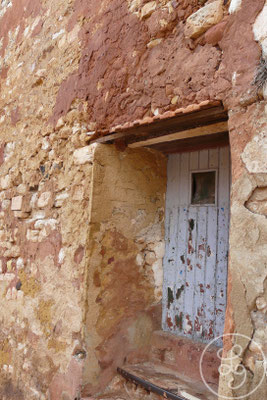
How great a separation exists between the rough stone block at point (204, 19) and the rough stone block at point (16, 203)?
6.66 ft

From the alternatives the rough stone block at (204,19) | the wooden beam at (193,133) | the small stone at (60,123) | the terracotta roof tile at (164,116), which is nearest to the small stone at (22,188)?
the small stone at (60,123)

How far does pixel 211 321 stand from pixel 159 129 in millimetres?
1241

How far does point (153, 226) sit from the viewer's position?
105 inches

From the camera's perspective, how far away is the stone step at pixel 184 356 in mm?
2168

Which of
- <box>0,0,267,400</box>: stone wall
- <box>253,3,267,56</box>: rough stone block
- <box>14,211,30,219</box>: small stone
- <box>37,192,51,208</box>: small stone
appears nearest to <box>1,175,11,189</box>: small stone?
<box>0,0,267,400</box>: stone wall

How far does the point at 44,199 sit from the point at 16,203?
47 cm

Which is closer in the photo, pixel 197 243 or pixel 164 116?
pixel 164 116

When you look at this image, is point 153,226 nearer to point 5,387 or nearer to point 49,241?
point 49,241

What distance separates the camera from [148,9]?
2295mm

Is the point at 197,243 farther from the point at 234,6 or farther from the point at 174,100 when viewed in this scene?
the point at 234,6

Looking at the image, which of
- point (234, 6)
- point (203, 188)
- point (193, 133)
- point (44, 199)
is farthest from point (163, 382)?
point (234, 6)

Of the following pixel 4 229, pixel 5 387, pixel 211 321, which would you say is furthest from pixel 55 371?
pixel 4 229

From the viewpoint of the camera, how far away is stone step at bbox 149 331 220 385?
217 centimetres

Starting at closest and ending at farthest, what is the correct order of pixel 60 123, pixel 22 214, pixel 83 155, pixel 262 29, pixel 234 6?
1. pixel 262 29
2. pixel 234 6
3. pixel 83 155
4. pixel 60 123
5. pixel 22 214
